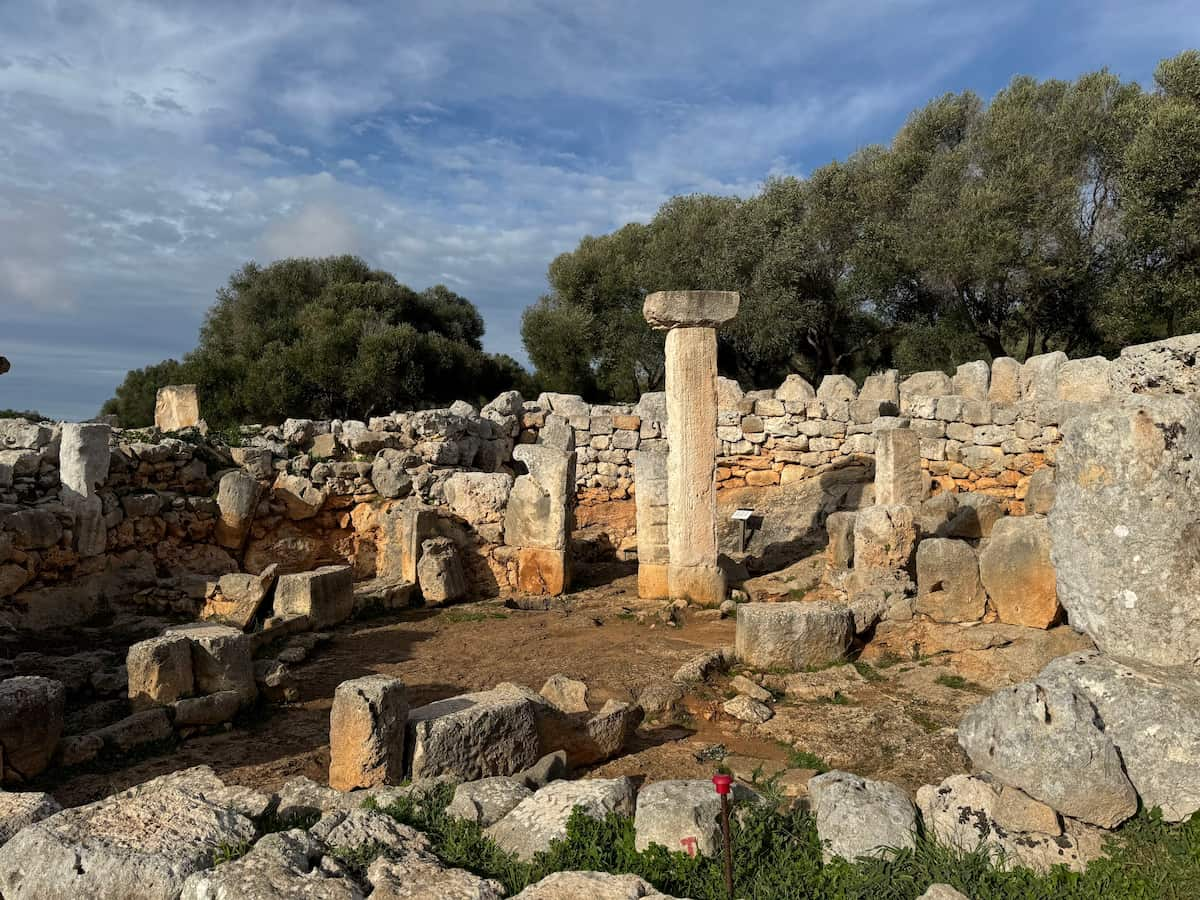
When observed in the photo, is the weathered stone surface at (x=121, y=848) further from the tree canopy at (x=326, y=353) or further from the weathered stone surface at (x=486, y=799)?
the tree canopy at (x=326, y=353)

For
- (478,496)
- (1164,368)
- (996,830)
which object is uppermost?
(1164,368)

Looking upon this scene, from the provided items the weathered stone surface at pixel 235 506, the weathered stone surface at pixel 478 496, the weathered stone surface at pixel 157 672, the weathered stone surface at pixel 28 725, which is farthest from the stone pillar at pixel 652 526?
the weathered stone surface at pixel 28 725

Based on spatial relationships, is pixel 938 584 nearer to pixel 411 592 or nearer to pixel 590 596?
pixel 590 596

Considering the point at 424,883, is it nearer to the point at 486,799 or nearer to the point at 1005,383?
the point at 486,799

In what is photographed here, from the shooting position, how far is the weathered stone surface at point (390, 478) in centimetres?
1170

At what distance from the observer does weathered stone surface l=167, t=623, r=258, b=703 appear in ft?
20.7

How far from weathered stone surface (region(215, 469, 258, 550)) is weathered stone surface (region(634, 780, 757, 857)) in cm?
841

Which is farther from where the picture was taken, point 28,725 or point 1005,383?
point 1005,383

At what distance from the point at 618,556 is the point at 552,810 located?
367 inches

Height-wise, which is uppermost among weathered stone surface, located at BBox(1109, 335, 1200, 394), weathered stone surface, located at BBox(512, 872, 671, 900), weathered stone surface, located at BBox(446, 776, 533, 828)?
weathered stone surface, located at BBox(1109, 335, 1200, 394)

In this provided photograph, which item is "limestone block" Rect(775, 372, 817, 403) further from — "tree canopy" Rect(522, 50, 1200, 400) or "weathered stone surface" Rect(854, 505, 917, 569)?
"weathered stone surface" Rect(854, 505, 917, 569)

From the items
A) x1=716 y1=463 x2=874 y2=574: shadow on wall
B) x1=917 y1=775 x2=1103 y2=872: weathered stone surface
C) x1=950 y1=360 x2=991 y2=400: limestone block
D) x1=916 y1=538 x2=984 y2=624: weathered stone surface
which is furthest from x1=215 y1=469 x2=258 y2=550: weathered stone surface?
x1=950 y1=360 x2=991 y2=400: limestone block

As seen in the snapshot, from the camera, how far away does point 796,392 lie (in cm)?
1522

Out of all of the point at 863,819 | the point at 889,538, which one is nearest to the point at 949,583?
the point at 889,538
